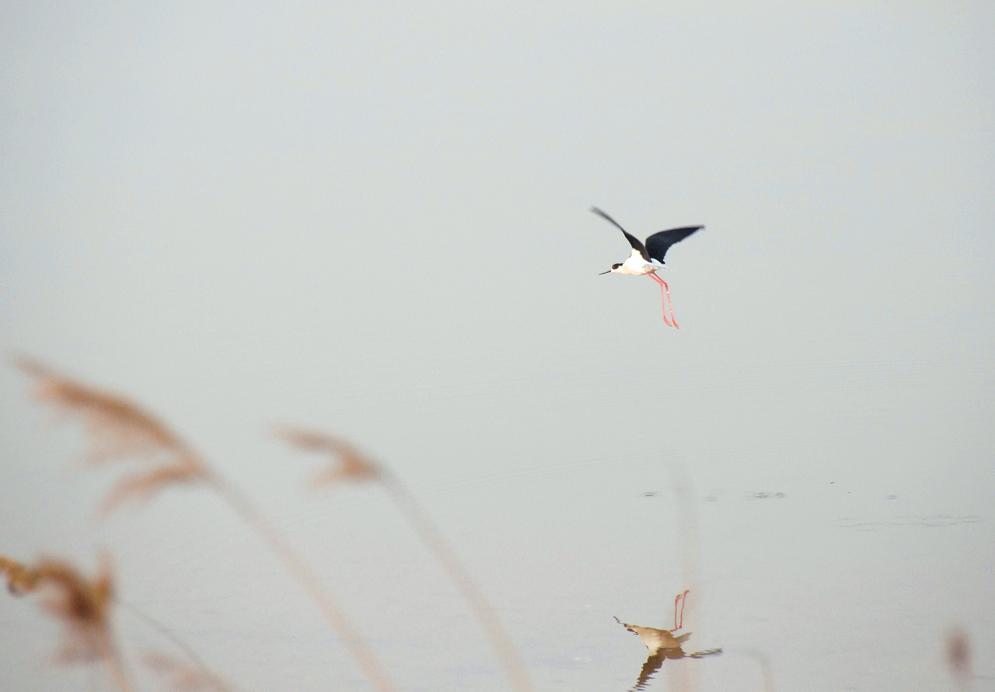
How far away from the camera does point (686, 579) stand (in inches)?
252

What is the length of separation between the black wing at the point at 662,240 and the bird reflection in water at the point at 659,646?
15.1ft

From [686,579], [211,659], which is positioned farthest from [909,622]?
[211,659]

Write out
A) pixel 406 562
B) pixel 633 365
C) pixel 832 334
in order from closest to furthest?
1. pixel 406 562
2. pixel 633 365
3. pixel 832 334

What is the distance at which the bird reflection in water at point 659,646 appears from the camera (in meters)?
5.42

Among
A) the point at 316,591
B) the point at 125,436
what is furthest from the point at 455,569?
the point at 125,436

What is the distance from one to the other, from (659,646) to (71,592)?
383 centimetres

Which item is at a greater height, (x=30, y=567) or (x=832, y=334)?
(x=832, y=334)

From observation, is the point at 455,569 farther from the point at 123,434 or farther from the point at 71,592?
the point at 123,434

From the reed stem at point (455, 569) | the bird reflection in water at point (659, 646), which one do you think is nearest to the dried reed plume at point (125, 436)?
the reed stem at point (455, 569)

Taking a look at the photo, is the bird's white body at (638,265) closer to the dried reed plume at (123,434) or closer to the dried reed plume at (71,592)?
the dried reed plume at (71,592)

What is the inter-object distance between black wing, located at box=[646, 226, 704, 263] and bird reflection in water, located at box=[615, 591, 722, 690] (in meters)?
4.60

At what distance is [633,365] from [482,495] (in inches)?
110

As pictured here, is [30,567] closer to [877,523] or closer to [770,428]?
[877,523]

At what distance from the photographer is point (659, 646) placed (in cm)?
566
